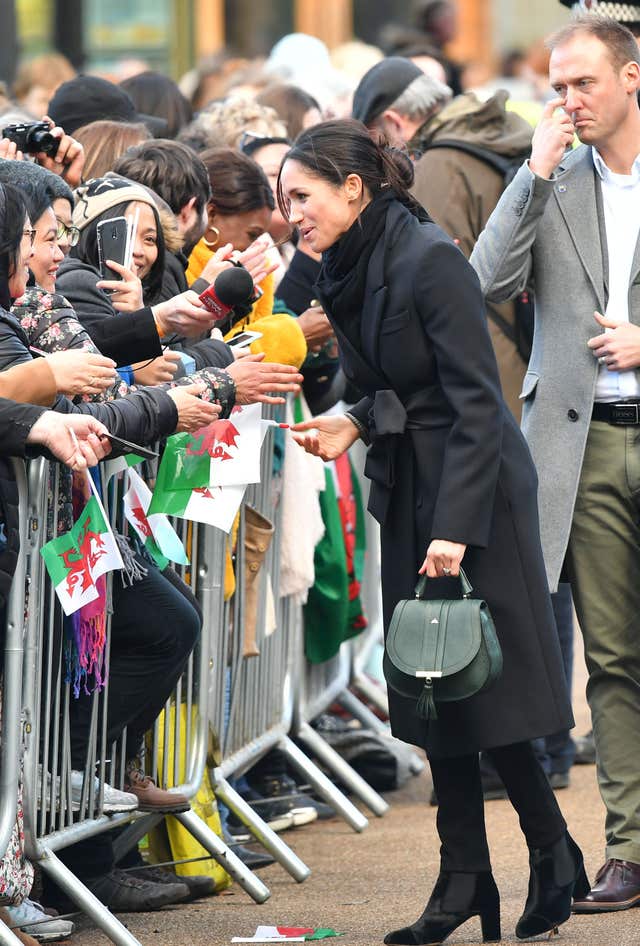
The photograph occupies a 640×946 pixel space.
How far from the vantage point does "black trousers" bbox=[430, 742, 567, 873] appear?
500 cm

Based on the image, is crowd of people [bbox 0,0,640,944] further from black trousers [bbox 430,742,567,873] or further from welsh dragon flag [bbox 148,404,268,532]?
welsh dragon flag [bbox 148,404,268,532]

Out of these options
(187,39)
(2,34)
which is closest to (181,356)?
(2,34)

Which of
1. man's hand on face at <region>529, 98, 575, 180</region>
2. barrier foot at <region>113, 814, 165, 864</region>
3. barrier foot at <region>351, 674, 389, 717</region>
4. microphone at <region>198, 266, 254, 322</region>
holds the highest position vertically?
man's hand on face at <region>529, 98, 575, 180</region>

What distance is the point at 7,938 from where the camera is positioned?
449 centimetres

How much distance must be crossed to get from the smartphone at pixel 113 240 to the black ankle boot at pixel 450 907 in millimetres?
1881

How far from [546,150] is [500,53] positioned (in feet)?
81.5

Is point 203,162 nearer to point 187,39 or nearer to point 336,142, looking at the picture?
point 336,142

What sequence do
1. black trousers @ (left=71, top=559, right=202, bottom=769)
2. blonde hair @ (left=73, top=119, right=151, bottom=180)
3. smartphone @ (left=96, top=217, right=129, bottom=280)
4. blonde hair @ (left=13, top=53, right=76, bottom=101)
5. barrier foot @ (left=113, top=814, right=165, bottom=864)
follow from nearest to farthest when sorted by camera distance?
black trousers @ (left=71, top=559, right=202, bottom=769), smartphone @ (left=96, top=217, right=129, bottom=280), barrier foot @ (left=113, top=814, right=165, bottom=864), blonde hair @ (left=73, top=119, right=151, bottom=180), blonde hair @ (left=13, top=53, right=76, bottom=101)

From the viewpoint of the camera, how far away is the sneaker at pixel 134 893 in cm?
560

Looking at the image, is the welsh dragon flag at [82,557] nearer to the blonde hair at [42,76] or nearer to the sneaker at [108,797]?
the sneaker at [108,797]

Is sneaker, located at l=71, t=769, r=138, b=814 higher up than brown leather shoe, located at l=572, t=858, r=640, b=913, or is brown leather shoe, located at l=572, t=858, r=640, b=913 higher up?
sneaker, located at l=71, t=769, r=138, b=814

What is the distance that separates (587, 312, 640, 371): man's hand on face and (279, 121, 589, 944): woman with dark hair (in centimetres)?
60

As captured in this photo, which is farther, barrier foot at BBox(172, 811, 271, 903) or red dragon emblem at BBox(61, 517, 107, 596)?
barrier foot at BBox(172, 811, 271, 903)

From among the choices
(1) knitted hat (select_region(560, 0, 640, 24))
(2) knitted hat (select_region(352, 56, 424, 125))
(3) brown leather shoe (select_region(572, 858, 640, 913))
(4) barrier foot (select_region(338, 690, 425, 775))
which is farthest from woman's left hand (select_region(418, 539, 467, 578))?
(2) knitted hat (select_region(352, 56, 424, 125))
